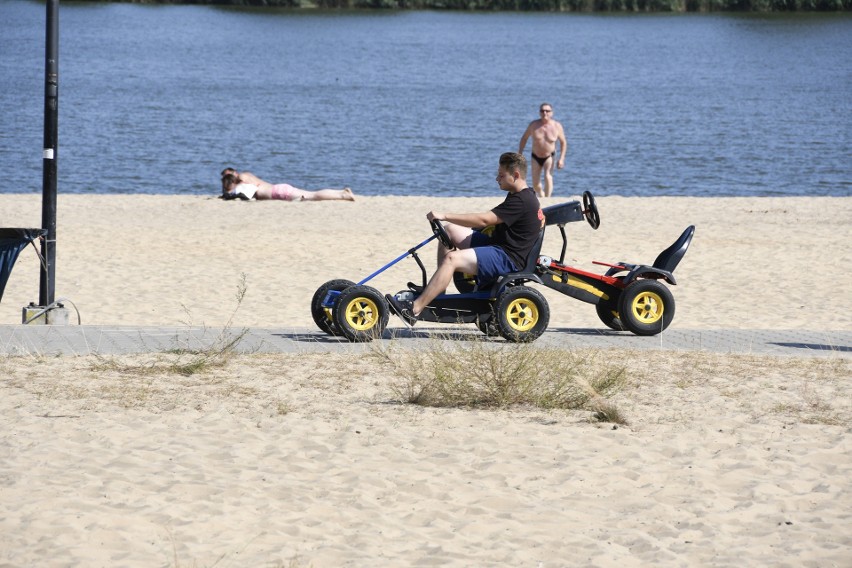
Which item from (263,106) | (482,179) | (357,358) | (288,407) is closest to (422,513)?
(288,407)

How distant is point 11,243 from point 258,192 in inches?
430

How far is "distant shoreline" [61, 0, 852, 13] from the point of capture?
286 ft

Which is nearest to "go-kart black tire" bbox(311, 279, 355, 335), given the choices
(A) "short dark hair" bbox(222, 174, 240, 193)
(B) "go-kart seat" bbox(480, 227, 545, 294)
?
(B) "go-kart seat" bbox(480, 227, 545, 294)

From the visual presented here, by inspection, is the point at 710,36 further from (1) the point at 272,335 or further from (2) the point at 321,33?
(1) the point at 272,335

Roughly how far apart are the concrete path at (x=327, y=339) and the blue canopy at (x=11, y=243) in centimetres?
55

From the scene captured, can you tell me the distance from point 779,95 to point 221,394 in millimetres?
46450

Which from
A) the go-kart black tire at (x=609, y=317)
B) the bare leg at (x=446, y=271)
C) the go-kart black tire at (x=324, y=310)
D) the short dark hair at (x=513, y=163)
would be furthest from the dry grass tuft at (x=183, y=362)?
the go-kart black tire at (x=609, y=317)

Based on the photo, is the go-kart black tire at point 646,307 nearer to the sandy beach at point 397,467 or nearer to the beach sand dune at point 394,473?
the sandy beach at point 397,467

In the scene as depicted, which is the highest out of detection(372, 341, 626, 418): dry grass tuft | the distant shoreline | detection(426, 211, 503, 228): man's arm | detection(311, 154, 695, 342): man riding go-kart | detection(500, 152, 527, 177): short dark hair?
the distant shoreline

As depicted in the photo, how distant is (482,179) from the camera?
2859 centimetres

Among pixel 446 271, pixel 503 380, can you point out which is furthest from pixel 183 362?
pixel 503 380

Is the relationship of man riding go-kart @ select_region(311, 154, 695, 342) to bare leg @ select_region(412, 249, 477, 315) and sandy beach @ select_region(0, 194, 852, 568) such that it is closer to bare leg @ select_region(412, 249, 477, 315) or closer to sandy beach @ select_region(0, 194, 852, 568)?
bare leg @ select_region(412, 249, 477, 315)

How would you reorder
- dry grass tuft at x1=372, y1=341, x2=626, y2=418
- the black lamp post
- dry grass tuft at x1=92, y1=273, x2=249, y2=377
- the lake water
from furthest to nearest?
1. the lake water
2. the black lamp post
3. dry grass tuft at x1=92, y1=273, x2=249, y2=377
4. dry grass tuft at x1=372, y1=341, x2=626, y2=418

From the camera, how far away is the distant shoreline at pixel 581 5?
286ft
